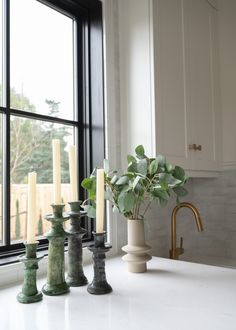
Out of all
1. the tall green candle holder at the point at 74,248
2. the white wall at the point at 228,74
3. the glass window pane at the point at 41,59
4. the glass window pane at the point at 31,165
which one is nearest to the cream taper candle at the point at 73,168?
the tall green candle holder at the point at 74,248

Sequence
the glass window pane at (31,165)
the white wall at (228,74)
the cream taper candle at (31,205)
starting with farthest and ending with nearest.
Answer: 1. the white wall at (228,74)
2. the glass window pane at (31,165)
3. the cream taper candle at (31,205)

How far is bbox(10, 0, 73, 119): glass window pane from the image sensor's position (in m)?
1.32

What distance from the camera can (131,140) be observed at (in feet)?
5.08

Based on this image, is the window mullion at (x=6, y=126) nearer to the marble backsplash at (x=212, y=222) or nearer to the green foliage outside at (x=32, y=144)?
the green foliage outside at (x=32, y=144)

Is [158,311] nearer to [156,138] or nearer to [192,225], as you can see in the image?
[156,138]

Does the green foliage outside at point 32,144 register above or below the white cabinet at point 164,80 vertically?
below

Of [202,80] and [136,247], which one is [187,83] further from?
[136,247]

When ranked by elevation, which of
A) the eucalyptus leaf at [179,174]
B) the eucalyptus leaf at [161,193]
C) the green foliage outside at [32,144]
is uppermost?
the green foliage outside at [32,144]

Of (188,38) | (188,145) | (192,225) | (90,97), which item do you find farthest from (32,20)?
(192,225)

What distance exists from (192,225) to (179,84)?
1055 mm

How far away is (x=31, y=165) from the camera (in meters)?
1.34

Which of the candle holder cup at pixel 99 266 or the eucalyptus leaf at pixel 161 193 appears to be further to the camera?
the eucalyptus leaf at pixel 161 193

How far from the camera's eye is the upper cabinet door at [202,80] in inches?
69.3

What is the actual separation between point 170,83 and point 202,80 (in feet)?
1.37
